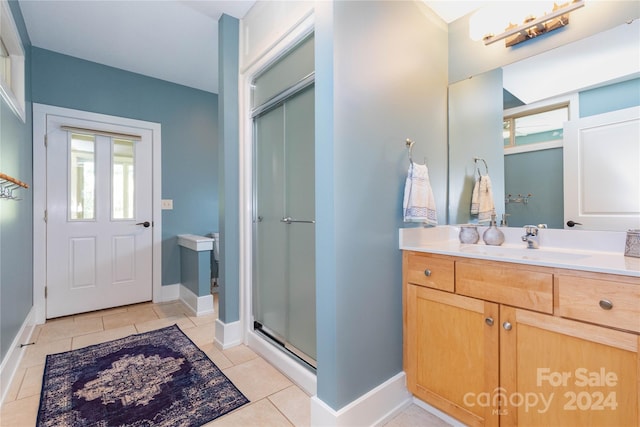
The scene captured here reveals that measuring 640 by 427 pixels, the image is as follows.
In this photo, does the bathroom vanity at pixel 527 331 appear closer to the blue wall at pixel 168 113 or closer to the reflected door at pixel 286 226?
the reflected door at pixel 286 226

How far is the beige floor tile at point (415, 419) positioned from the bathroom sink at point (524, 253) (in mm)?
864

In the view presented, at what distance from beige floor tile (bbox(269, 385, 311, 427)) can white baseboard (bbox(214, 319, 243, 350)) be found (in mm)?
706

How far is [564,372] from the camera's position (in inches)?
42.0

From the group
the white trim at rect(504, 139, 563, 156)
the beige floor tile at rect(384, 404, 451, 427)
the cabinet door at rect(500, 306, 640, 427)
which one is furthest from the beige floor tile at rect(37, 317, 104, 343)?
the white trim at rect(504, 139, 563, 156)

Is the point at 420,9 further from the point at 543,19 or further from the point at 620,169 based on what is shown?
the point at 620,169

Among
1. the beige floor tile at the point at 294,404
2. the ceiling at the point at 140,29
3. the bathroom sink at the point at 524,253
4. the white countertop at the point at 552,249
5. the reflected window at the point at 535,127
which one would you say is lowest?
the beige floor tile at the point at 294,404

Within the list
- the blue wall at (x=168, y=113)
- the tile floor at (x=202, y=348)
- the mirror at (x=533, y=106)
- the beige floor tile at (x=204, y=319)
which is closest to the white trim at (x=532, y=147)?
the mirror at (x=533, y=106)

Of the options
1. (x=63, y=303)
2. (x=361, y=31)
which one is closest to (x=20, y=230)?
(x=63, y=303)

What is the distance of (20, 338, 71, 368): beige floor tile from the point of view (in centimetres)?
200

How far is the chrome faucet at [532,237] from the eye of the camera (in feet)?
5.10

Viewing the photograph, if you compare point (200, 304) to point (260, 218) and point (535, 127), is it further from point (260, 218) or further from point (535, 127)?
point (535, 127)

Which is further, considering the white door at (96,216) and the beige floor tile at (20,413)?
the white door at (96,216)

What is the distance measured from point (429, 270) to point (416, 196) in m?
0.38

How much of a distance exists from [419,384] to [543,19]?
2015 mm
